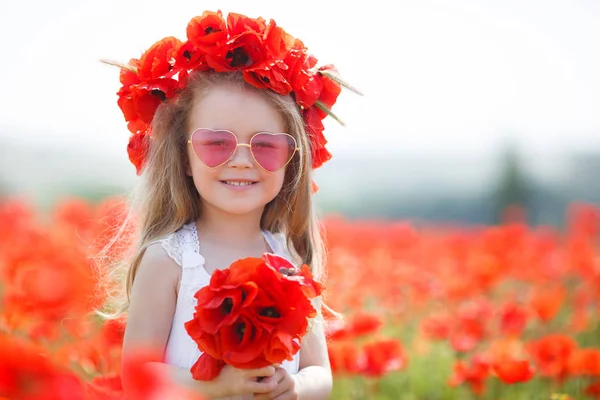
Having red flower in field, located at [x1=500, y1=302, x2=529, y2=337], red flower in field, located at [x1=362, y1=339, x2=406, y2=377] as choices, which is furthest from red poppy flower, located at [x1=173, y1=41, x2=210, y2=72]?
red flower in field, located at [x1=500, y1=302, x2=529, y2=337]

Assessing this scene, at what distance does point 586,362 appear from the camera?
9.21ft

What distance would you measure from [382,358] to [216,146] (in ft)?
4.11

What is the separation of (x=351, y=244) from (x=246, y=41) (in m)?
3.32

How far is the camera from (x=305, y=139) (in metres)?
2.05

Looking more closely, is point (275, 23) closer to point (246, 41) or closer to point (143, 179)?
point (246, 41)

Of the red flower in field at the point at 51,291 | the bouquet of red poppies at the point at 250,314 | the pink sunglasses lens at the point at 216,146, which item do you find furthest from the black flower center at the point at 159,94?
the red flower in field at the point at 51,291

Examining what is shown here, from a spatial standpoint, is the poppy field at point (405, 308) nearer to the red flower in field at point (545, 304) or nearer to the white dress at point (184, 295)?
the red flower in field at point (545, 304)

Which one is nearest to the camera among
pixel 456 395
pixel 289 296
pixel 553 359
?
pixel 289 296

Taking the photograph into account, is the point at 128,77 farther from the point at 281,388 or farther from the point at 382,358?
the point at 382,358

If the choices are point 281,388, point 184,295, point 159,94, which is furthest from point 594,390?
point 159,94

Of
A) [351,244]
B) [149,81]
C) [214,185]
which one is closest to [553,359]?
Result: [214,185]

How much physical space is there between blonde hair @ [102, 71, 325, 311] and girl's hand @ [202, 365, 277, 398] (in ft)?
1.72

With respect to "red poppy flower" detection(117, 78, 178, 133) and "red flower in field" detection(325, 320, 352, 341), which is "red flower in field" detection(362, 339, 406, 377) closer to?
"red flower in field" detection(325, 320, 352, 341)

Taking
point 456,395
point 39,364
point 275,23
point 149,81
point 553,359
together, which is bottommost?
point 456,395
